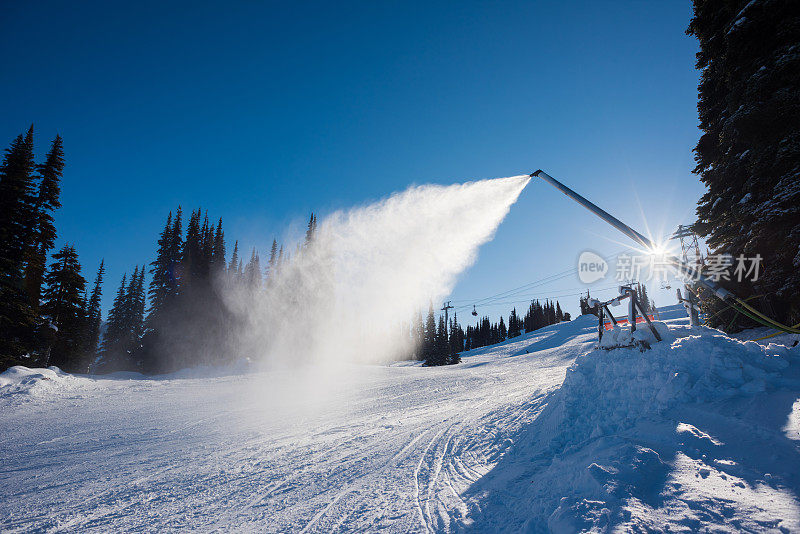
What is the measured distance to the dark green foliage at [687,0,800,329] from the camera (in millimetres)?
9742

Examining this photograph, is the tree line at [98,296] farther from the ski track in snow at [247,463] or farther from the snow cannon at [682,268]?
the snow cannon at [682,268]

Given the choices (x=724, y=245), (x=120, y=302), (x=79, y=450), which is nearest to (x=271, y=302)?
(x=120, y=302)

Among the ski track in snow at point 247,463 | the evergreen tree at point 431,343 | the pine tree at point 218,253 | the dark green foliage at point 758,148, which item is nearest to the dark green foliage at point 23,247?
the ski track in snow at point 247,463

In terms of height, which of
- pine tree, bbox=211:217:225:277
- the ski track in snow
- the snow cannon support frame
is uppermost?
pine tree, bbox=211:217:225:277

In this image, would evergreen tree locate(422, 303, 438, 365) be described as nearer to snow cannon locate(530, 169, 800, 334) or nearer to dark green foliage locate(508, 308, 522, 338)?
snow cannon locate(530, 169, 800, 334)

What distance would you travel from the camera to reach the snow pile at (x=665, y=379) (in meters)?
5.39

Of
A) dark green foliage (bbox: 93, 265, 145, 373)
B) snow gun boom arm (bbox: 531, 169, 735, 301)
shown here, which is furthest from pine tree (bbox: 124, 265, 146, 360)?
snow gun boom arm (bbox: 531, 169, 735, 301)

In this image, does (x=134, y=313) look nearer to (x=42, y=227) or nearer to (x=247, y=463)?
(x=42, y=227)

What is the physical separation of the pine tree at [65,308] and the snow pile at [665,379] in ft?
110

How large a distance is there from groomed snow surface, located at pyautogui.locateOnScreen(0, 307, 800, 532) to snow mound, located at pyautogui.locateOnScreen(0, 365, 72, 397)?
5.81 m

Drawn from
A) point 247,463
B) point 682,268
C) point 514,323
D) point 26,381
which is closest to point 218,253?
point 26,381

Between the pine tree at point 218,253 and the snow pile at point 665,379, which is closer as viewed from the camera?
the snow pile at point 665,379

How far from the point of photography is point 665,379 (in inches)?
232

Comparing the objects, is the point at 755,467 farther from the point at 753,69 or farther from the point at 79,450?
the point at 753,69
